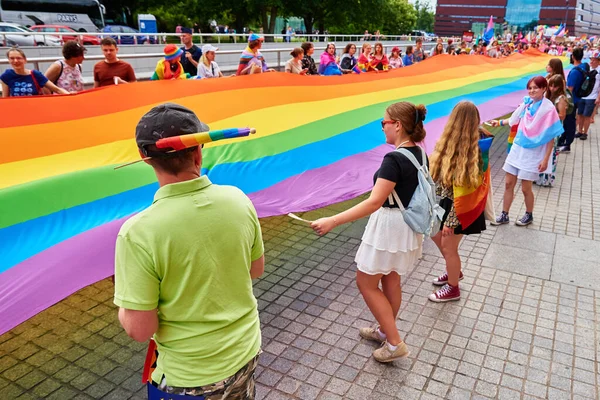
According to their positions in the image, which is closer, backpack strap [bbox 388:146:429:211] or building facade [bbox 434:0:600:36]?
backpack strap [bbox 388:146:429:211]

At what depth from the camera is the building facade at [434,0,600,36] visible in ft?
311

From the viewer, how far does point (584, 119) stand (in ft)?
39.1

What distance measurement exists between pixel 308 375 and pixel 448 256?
5.60 ft

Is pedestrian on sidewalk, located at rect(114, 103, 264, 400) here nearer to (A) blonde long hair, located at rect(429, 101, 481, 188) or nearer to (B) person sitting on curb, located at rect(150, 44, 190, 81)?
(A) blonde long hair, located at rect(429, 101, 481, 188)

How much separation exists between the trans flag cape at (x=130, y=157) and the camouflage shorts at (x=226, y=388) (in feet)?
4.20

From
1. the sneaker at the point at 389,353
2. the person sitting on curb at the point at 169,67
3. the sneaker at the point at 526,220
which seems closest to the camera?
the sneaker at the point at 389,353

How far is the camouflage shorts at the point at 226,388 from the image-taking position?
1.88m

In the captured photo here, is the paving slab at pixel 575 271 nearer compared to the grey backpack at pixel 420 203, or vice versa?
the grey backpack at pixel 420 203

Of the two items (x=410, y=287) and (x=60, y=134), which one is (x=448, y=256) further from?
(x=60, y=134)

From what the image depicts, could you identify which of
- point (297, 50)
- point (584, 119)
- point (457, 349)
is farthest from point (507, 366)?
point (584, 119)

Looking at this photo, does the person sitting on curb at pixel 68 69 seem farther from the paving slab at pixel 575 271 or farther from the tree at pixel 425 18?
the tree at pixel 425 18

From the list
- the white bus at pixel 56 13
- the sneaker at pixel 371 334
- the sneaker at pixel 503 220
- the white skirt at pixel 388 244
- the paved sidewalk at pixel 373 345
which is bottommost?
the paved sidewalk at pixel 373 345

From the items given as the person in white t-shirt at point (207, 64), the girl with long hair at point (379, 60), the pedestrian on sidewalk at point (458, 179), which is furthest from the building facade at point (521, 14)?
the pedestrian on sidewalk at point (458, 179)

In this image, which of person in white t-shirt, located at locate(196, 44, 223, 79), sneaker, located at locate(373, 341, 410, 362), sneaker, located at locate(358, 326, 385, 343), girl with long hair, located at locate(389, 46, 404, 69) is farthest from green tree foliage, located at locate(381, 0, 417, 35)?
sneaker, located at locate(373, 341, 410, 362)
